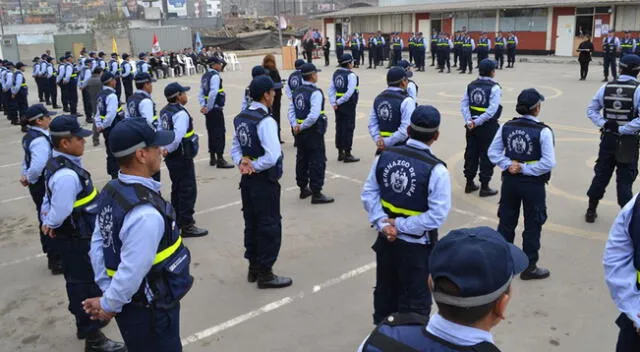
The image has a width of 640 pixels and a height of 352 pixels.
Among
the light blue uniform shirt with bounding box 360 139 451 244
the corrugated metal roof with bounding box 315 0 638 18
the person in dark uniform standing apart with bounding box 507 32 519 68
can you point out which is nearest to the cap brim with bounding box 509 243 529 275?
the light blue uniform shirt with bounding box 360 139 451 244

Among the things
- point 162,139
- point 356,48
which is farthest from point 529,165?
point 356,48

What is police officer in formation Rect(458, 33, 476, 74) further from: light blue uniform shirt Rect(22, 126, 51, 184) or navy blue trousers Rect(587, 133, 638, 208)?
light blue uniform shirt Rect(22, 126, 51, 184)

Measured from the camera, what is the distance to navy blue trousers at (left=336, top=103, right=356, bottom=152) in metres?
10.3

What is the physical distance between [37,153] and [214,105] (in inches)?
194

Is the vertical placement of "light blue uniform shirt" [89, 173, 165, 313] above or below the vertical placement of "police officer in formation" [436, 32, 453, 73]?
below

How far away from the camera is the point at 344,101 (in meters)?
10.2

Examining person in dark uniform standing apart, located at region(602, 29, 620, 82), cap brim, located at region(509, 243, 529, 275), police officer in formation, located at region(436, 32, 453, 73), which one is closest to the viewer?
cap brim, located at region(509, 243, 529, 275)

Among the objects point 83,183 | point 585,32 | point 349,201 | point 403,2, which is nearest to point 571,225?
point 349,201

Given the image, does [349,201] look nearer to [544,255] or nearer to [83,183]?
[544,255]

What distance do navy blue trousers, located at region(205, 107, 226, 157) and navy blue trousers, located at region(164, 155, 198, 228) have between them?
130 inches

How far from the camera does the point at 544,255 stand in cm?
615

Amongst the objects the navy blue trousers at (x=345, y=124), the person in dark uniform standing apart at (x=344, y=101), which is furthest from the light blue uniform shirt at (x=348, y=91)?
the navy blue trousers at (x=345, y=124)

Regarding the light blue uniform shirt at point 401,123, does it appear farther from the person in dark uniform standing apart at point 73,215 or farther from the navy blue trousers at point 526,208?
the person in dark uniform standing apart at point 73,215

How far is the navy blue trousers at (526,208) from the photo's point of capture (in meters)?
5.36
